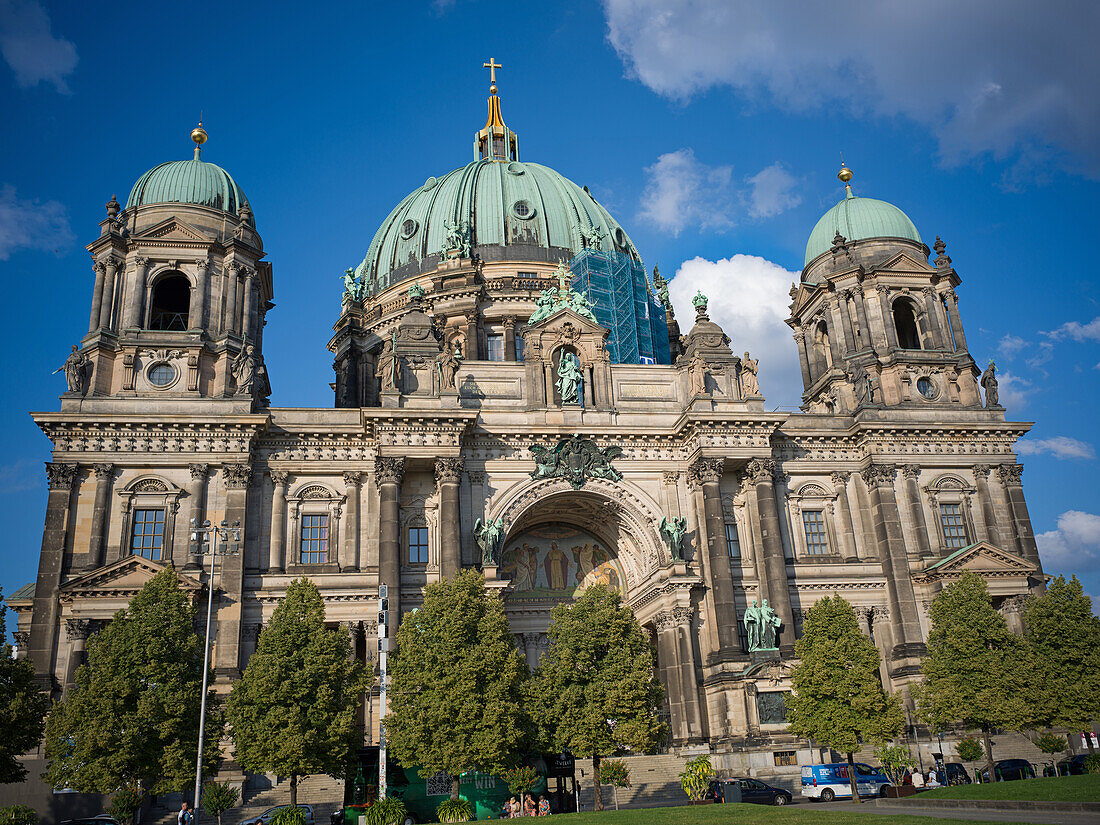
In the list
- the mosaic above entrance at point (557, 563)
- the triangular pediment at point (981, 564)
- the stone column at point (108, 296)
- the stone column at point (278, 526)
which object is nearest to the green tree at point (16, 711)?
the stone column at point (278, 526)

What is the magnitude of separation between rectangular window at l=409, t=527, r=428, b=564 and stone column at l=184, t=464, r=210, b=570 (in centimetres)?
948

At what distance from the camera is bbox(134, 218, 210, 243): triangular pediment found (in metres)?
47.2

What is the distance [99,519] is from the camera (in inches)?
1638

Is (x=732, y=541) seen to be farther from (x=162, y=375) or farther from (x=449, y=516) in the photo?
(x=162, y=375)

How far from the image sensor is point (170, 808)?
3597 cm

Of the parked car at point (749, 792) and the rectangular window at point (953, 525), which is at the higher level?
the rectangular window at point (953, 525)

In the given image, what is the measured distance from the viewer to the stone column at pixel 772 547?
143ft

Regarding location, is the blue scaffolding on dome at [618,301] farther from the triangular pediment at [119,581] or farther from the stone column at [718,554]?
the triangular pediment at [119,581]

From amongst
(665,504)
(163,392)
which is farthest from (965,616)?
(163,392)

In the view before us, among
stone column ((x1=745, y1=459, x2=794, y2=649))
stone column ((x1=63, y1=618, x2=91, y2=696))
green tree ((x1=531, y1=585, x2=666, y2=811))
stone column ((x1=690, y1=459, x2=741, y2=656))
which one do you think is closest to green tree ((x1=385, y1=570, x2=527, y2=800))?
green tree ((x1=531, y1=585, x2=666, y2=811))

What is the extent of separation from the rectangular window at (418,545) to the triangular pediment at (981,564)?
81.8ft

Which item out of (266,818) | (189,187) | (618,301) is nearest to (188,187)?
(189,187)

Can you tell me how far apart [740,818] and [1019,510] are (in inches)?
1307

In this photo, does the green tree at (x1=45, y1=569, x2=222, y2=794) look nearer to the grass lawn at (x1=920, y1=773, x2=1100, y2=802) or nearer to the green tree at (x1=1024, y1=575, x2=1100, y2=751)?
the grass lawn at (x1=920, y1=773, x2=1100, y2=802)
